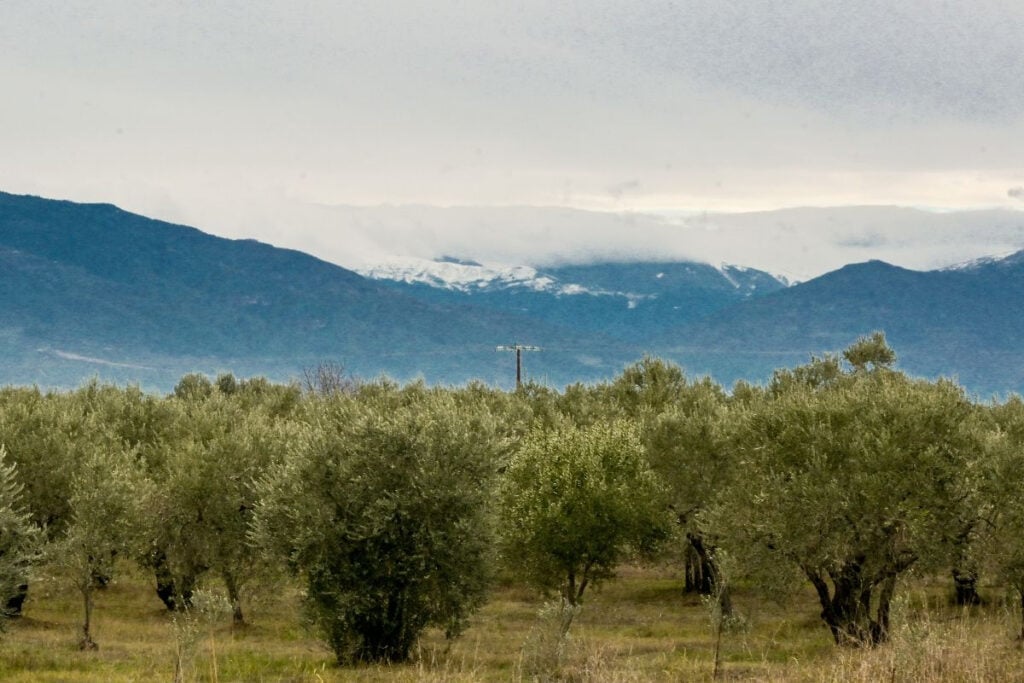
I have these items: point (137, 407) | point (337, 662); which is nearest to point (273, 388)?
point (137, 407)

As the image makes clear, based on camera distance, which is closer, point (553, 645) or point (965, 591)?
point (553, 645)

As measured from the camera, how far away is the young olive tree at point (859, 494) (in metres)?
47.8

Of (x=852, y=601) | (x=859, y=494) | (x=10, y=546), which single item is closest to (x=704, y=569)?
(x=852, y=601)

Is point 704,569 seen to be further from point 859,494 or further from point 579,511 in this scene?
point 859,494

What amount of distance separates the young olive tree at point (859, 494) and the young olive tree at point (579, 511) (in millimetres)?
9928

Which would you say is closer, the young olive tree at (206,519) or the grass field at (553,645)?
the grass field at (553,645)

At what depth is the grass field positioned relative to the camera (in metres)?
26.4

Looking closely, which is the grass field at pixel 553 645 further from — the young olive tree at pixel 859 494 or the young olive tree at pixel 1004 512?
the young olive tree at pixel 859 494

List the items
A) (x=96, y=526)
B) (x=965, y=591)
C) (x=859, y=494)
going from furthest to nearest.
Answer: (x=965, y=591)
(x=96, y=526)
(x=859, y=494)

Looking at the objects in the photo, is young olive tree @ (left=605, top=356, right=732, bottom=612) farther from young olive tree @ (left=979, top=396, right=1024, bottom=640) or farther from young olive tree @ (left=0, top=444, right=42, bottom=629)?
young olive tree @ (left=0, top=444, right=42, bottom=629)

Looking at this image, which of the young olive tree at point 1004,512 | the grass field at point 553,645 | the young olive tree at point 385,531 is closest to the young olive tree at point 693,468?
the grass field at point 553,645

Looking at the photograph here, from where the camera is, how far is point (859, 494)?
48.2 metres

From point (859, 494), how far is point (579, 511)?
1630cm

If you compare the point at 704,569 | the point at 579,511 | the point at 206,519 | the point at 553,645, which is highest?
the point at 579,511
